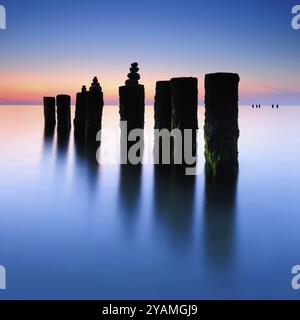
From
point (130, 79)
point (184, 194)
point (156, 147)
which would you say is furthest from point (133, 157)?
point (184, 194)

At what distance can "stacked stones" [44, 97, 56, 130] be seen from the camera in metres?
18.9

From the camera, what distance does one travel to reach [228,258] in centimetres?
372

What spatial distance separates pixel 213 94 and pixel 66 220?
2.72 m

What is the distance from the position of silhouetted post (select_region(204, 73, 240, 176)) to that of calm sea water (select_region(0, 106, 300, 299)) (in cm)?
49

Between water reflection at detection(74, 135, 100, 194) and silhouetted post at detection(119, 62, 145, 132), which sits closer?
water reflection at detection(74, 135, 100, 194)

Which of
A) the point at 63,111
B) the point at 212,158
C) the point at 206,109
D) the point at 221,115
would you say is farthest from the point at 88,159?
the point at 63,111

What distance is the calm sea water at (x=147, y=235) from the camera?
320 cm

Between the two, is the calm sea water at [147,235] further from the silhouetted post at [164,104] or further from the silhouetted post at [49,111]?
the silhouetted post at [49,111]

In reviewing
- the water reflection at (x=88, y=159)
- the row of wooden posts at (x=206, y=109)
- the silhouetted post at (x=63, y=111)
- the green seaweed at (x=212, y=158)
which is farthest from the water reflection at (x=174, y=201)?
the silhouetted post at (x=63, y=111)

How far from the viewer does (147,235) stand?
14.6 ft

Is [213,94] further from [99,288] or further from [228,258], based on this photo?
[99,288]

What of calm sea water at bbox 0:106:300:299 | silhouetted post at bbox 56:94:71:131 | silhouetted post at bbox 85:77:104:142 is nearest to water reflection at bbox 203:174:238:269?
calm sea water at bbox 0:106:300:299

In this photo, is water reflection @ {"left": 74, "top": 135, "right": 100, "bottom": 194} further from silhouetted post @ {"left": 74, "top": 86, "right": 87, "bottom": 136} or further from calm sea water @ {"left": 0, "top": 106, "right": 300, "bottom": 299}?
silhouetted post @ {"left": 74, "top": 86, "right": 87, "bottom": 136}

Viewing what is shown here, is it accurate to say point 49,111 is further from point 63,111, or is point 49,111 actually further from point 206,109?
point 206,109
